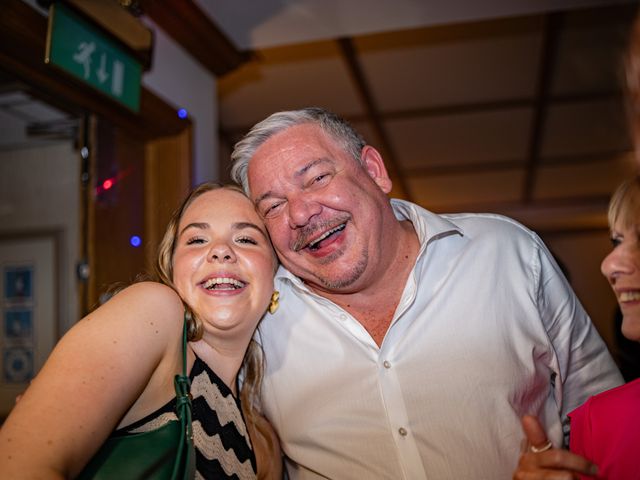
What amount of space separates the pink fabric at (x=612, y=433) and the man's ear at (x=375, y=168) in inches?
38.8

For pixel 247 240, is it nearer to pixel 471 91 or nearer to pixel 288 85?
pixel 288 85

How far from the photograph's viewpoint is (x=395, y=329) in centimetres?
171

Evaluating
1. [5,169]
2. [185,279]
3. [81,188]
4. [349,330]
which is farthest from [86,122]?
[5,169]

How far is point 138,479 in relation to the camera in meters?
1.24

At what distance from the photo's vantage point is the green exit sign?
234 cm

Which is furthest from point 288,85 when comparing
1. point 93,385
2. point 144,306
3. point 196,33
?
point 93,385

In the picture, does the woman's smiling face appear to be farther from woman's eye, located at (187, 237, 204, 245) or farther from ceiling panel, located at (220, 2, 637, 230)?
ceiling panel, located at (220, 2, 637, 230)

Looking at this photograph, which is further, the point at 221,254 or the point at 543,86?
the point at 543,86

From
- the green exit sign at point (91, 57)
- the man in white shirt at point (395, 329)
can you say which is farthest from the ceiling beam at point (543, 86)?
the green exit sign at point (91, 57)

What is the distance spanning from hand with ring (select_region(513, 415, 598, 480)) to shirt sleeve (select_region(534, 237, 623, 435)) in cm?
67

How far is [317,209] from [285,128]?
13.4 inches

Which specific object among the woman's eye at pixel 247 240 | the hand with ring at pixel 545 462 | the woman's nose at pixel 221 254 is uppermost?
the woman's eye at pixel 247 240

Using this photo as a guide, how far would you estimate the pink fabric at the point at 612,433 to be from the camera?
122cm

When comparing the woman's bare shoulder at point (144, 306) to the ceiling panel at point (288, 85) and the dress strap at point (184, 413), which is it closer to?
the dress strap at point (184, 413)
